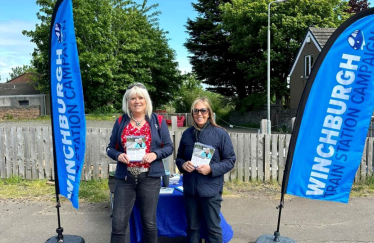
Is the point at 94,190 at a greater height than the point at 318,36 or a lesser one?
lesser

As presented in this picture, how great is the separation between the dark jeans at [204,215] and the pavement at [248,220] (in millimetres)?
904

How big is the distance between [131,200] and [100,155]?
3782mm

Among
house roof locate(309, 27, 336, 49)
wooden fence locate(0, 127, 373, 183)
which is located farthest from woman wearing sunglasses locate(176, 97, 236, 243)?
house roof locate(309, 27, 336, 49)

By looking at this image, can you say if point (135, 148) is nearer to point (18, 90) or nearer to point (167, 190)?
point (167, 190)

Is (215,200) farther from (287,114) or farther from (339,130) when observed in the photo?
(287,114)

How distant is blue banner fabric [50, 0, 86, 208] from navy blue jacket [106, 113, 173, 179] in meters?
0.44

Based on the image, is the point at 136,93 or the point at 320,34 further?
the point at 320,34

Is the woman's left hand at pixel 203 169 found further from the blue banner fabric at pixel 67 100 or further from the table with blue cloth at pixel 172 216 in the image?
the blue banner fabric at pixel 67 100

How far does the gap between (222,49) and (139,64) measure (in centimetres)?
939

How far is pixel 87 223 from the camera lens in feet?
15.8

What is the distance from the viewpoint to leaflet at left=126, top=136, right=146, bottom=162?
325cm

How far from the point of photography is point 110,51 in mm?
32469

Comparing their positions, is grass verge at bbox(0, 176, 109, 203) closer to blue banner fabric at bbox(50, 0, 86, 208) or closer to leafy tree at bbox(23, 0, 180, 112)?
blue banner fabric at bbox(50, 0, 86, 208)

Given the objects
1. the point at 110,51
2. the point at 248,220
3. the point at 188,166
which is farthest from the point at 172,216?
the point at 110,51
